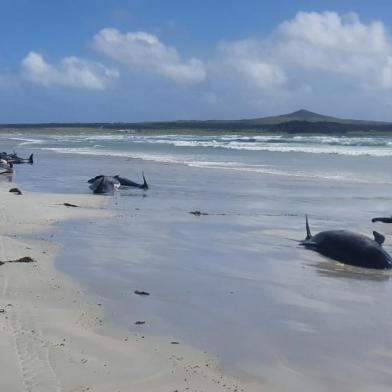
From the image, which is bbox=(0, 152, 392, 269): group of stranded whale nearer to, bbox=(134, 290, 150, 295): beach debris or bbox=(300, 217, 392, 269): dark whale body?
bbox=(300, 217, 392, 269): dark whale body

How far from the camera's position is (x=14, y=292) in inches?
282

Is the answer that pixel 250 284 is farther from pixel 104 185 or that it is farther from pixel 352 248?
pixel 104 185

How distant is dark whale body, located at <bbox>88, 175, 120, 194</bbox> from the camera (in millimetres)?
18719

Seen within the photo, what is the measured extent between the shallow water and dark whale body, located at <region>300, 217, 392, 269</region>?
0.87 ft

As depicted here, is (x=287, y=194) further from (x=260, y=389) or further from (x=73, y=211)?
(x=260, y=389)

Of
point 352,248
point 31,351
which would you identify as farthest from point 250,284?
point 31,351

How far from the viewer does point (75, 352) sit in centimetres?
535

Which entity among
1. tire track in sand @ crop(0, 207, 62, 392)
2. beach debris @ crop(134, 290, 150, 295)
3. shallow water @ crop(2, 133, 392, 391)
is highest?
tire track in sand @ crop(0, 207, 62, 392)

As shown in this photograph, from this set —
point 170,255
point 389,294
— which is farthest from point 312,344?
point 170,255

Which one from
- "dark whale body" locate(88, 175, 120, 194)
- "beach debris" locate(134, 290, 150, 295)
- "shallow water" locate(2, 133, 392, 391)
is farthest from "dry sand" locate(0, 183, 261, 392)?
"dark whale body" locate(88, 175, 120, 194)

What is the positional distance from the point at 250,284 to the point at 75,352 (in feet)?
9.65

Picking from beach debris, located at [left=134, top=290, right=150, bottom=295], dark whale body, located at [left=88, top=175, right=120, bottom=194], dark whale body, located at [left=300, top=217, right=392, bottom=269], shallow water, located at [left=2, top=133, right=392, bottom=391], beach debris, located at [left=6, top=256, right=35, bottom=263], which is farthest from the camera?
dark whale body, located at [left=88, top=175, right=120, bottom=194]

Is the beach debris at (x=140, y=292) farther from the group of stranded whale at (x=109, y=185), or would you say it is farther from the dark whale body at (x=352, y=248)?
the group of stranded whale at (x=109, y=185)

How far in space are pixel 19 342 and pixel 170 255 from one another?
13.7ft
